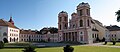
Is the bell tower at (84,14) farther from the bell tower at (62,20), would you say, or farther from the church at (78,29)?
the bell tower at (62,20)

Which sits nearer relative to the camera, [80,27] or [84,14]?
[84,14]

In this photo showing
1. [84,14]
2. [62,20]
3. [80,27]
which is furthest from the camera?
[62,20]

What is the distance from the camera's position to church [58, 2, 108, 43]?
6594cm

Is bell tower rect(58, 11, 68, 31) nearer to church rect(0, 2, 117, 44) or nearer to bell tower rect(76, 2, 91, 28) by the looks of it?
church rect(0, 2, 117, 44)

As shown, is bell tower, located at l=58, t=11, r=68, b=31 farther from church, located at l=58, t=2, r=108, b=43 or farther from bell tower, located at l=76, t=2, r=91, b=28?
bell tower, located at l=76, t=2, r=91, b=28

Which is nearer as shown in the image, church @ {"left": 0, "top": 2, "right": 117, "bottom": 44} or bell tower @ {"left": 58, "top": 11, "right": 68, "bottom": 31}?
church @ {"left": 0, "top": 2, "right": 117, "bottom": 44}

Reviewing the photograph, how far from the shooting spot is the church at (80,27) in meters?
65.9

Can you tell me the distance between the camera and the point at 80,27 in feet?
223

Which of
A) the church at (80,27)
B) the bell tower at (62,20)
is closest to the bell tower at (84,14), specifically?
the church at (80,27)

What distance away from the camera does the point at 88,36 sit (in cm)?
6519

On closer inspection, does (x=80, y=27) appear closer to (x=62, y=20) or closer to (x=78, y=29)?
(x=78, y=29)

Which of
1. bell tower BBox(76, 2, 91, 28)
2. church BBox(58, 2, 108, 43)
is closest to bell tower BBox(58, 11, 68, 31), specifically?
church BBox(58, 2, 108, 43)

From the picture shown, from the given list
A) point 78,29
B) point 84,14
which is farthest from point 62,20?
point 84,14

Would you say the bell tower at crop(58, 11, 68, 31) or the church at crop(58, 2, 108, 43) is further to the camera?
the bell tower at crop(58, 11, 68, 31)
